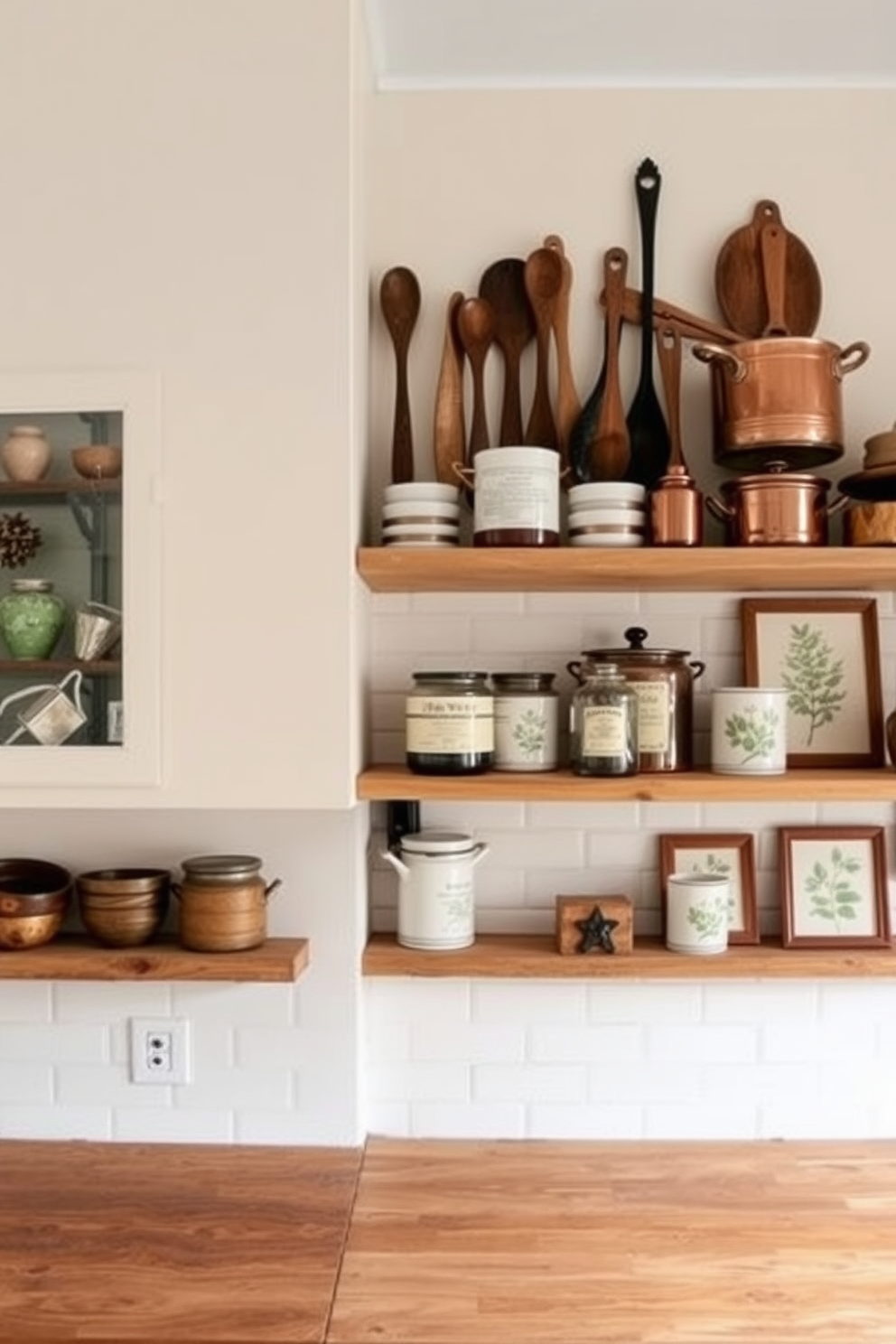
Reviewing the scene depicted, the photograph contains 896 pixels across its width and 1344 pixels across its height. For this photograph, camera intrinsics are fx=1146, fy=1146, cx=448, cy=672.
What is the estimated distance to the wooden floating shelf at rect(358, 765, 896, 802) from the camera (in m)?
1.60

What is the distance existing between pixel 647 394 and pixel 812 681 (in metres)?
0.53

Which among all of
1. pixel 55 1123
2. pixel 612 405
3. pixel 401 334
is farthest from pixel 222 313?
pixel 55 1123

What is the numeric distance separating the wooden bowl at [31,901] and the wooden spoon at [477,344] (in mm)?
895

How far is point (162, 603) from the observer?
5.02ft

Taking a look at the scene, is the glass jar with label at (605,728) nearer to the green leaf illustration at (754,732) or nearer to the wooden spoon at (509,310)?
the green leaf illustration at (754,732)

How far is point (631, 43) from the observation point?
5.82 ft

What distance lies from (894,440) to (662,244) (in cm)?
50

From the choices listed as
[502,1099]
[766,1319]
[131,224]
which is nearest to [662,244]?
[131,224]

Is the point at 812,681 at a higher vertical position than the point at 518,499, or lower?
lower

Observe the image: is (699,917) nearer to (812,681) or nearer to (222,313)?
(812,681)

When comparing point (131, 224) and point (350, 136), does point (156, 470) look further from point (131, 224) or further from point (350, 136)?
point (350, 136)

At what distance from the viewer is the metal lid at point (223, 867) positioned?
1.62 m

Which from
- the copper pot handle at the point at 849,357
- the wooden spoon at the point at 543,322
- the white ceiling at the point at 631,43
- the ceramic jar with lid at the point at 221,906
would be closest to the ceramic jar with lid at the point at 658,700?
the wooden spoon at the point at 543,322

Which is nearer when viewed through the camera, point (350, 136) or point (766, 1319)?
point (766, 1319)
